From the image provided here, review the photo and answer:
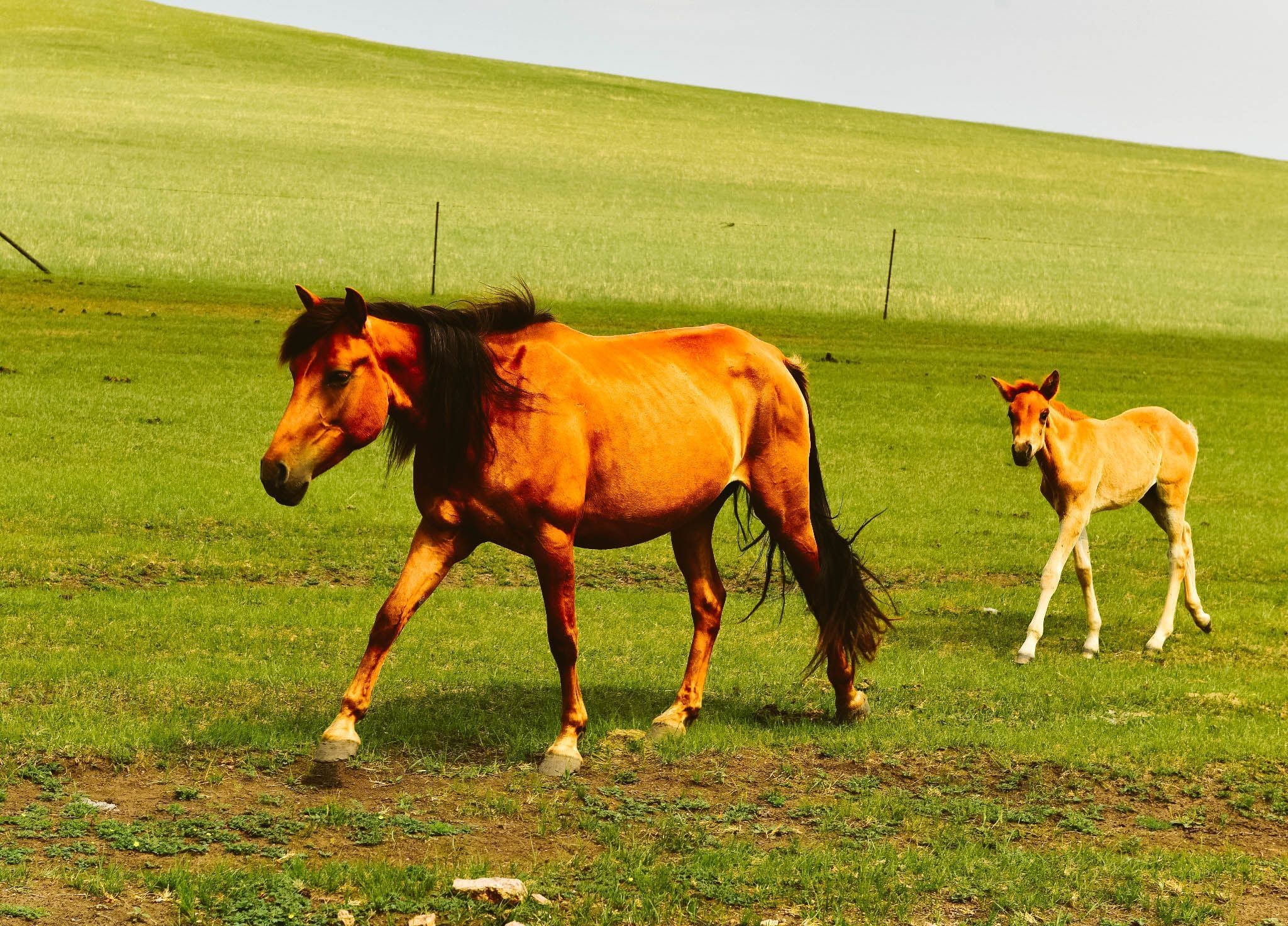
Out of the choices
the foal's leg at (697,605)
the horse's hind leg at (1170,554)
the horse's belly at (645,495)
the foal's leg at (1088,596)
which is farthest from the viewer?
the horse's hind leg at (1170,554)

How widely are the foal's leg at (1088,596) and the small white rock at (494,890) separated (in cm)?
656

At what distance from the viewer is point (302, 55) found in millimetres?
77938

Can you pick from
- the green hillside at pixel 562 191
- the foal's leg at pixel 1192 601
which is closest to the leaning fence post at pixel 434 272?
the green hillside at pixel 562 191

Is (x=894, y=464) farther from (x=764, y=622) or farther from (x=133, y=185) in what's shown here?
(x=133, y=185)

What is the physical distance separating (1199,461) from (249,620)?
1537cm

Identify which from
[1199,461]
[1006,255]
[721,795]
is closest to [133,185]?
[1006,255]

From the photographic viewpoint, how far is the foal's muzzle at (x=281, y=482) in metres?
6.69

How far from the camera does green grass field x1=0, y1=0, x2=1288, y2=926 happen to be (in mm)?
5973

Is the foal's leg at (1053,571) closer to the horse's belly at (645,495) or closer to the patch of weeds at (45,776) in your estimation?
the horse's belly at (645,495)

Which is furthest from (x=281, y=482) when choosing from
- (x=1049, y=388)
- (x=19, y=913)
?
(x=1049, y=388)

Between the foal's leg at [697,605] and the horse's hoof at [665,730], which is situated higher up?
the foal's leg at [697,605]

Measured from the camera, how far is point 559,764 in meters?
7.26

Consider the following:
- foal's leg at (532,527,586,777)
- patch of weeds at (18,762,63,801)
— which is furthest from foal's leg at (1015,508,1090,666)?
patch of weeds at (18,762,63,801)

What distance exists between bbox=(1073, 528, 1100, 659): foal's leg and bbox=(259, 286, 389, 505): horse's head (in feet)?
20.9
